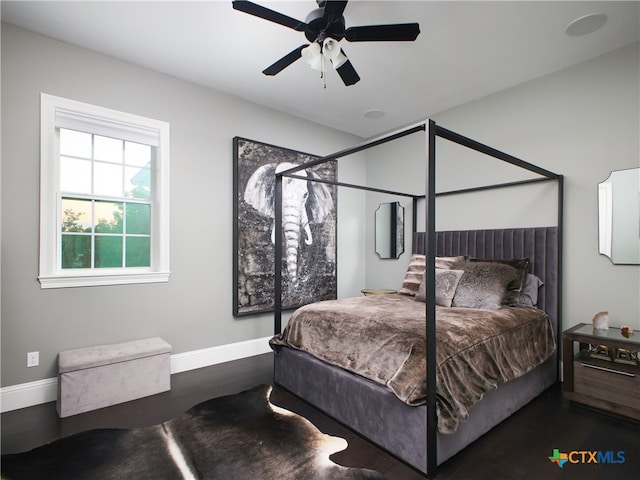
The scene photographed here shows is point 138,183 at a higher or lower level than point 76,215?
higher

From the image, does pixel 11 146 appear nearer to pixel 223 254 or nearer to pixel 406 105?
pixel 223 254

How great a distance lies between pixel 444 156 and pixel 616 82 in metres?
1.57

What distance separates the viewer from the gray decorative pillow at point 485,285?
8.77ft

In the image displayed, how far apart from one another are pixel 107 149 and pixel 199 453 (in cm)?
266

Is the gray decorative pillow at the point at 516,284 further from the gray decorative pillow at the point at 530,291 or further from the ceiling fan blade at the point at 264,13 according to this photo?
the ceiling fan blade at the point at 264,13

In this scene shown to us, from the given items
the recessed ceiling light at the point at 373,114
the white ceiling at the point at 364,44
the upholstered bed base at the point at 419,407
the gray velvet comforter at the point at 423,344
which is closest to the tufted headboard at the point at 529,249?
the upholstered bed base at the point at 419,407

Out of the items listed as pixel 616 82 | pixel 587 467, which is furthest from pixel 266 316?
pixel 616 82

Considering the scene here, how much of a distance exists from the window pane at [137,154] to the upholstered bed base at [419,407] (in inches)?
87.8

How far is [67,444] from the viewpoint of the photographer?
1.97 m

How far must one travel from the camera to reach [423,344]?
182 centimetres

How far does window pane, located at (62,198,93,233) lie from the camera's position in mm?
2775

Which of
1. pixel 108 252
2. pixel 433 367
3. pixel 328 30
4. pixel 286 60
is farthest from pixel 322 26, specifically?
pixel 108 252

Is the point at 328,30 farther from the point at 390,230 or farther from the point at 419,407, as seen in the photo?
the point at 390,230

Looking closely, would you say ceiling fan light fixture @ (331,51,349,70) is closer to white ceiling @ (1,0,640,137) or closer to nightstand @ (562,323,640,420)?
white ceiling @ (1,0,640,137)
